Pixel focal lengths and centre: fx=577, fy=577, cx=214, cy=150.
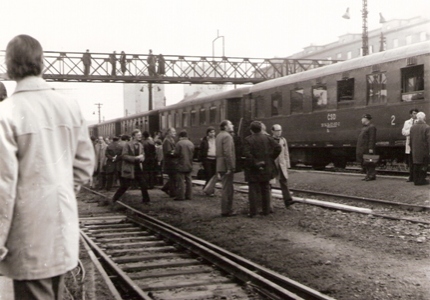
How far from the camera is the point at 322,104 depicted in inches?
714

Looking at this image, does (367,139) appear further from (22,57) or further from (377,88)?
(22,57)

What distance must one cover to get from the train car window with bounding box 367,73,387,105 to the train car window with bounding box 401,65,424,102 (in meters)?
0.70

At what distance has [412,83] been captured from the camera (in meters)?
14.5

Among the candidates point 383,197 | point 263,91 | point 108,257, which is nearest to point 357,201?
point 383,197

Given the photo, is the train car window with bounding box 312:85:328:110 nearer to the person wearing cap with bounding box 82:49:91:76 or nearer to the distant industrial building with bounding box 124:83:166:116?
the person wearing cap with bounding box 82:49:91:76

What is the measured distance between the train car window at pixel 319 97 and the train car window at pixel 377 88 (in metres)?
2.07

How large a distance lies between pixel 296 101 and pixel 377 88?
428 cm

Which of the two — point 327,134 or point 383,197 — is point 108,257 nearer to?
point 383,197

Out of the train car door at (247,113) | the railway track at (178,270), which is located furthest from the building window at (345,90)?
the railway track at (178,270)

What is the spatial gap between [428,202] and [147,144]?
718cm

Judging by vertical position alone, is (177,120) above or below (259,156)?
above

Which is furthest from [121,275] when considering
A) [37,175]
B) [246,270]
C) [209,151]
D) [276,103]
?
[276,103]

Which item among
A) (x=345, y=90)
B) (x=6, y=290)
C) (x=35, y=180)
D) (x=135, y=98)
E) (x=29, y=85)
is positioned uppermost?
(x=135, y=98)

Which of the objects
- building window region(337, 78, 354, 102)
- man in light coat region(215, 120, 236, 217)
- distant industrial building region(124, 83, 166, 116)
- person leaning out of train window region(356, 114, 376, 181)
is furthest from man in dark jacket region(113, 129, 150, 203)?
distant industrial building region(124, 83, 166, 116)
